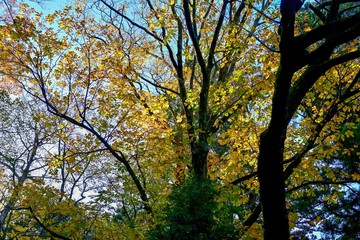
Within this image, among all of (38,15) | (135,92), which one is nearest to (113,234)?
(135,92)

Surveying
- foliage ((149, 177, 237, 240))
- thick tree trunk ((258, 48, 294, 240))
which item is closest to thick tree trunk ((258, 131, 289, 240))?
thick tree trunk ((258, 48, 294, 240))

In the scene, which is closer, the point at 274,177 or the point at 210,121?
the point at 274,177

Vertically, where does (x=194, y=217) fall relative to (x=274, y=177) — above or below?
below

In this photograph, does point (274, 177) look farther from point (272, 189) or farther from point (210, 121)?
point (210, 121)

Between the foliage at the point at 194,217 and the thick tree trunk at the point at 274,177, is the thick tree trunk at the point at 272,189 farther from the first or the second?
the foliage at the point at 194,217

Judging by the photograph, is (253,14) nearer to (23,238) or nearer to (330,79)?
(330,79)

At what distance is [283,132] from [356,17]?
1166mm

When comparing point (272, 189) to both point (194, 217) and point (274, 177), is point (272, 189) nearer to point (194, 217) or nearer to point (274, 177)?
point (274, 177)

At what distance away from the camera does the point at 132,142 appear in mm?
7445

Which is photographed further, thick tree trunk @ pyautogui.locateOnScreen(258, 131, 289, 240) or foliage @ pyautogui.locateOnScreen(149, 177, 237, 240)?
foliage @ pyautogui.locateOnScreen(149, 177, 237, 240)

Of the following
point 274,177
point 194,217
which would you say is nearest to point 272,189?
point 274,177

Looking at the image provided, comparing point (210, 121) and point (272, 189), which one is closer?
point (272, 189)

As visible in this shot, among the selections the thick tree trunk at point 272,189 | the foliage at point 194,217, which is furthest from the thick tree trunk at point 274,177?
the foliage at point 194,217

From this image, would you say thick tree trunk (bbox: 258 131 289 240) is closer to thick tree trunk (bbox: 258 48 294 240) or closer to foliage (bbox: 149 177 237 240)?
thick tree trunk (bbox: 258 48 294 240)
